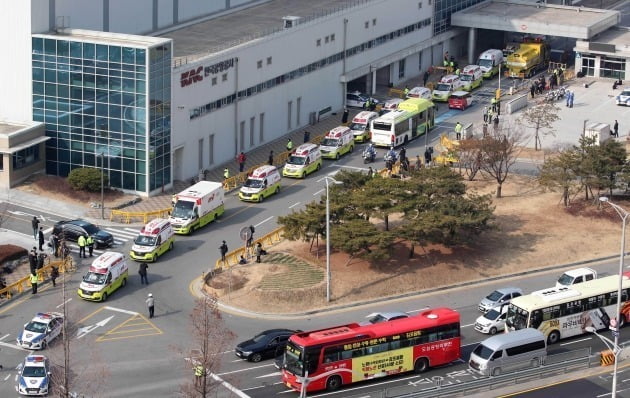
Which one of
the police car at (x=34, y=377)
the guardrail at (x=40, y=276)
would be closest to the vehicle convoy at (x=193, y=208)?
the guardrail at (x=40, y=276)

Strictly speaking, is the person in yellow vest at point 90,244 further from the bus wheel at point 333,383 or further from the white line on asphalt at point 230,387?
the bus wheel at point 333,383

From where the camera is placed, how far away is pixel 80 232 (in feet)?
303

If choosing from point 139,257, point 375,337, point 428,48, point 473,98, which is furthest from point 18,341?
point 428,48

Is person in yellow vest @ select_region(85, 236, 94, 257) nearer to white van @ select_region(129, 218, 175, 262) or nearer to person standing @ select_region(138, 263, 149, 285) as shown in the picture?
white van @ select_region(129, 218, 175, 262)

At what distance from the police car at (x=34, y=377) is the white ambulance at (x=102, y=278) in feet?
38.0

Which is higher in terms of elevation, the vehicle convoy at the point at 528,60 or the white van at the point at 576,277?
the vehicle convoy at the point at 528,60

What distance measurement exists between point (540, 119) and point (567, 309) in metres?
37.7

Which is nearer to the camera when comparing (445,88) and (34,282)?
(34,282)

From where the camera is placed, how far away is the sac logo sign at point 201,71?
341 feet

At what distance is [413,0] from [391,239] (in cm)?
5641

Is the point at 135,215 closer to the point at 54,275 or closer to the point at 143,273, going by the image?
the point at 143,273

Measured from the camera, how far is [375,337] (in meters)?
73.8

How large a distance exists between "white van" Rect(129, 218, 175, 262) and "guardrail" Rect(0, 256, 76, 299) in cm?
406

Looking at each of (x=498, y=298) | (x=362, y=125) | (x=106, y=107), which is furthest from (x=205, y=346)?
(x=362, y=125)
